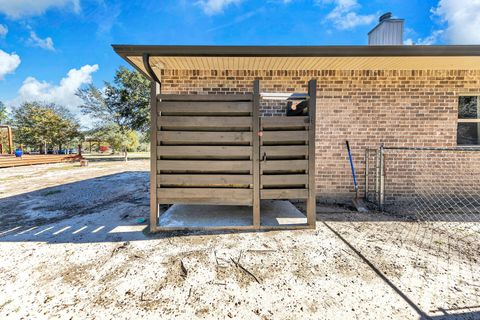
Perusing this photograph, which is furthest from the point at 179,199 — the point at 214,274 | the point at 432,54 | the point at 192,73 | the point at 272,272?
the point at 432,54

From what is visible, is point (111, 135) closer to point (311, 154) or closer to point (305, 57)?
point (305, 57)

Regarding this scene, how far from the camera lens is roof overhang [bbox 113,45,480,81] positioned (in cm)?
333

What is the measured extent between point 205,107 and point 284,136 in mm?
1225

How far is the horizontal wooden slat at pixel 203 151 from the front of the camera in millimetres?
2957

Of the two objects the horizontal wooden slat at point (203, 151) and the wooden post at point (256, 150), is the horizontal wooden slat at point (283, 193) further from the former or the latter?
the horizontal wooden slat at point (203, 151)

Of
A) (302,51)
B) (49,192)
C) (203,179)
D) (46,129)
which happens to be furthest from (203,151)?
(46,129)

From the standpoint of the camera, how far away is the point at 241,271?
2.03 metres

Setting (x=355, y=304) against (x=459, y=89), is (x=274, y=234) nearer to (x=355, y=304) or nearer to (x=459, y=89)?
(x=355, y=304)

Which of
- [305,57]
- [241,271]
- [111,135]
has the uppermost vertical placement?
[305,57]

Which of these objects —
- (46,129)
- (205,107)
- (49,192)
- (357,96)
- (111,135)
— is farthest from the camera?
(46,129)

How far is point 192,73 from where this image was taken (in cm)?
427

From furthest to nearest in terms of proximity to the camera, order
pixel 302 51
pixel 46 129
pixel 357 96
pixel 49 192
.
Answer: pixel 46 129 → pixel 49 192 → pixel 357 96 → pixel 302 51

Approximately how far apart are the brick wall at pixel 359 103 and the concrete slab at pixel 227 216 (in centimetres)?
125

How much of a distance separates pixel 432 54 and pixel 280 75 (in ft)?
8.28
